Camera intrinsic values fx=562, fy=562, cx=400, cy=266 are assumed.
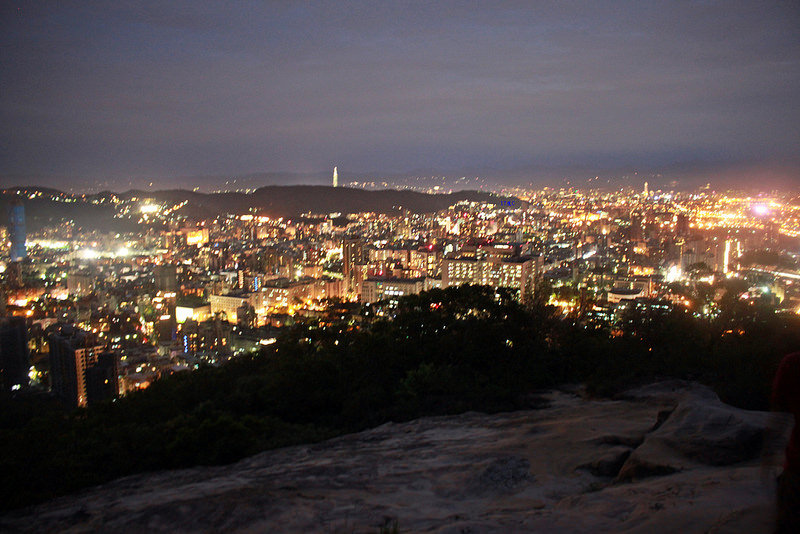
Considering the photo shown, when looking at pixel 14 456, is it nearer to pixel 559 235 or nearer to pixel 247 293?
pixel 247 293

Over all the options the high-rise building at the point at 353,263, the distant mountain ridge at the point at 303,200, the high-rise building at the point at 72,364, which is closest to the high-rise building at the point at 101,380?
the high-rise building at the point at 72,364

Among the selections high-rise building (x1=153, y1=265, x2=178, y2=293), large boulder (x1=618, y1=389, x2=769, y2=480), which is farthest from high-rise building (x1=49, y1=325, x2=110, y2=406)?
high-rise building (x1=153, y1=265, x2=178, y2=293)

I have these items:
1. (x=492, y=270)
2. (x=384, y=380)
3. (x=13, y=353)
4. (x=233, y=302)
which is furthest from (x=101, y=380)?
(x=492, y=270)

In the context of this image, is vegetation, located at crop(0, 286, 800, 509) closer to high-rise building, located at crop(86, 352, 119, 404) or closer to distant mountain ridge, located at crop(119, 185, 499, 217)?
high-rise building, located at crop(86, 352, 119, 404)

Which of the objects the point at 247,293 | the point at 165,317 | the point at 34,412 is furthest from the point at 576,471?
the point at 247,293

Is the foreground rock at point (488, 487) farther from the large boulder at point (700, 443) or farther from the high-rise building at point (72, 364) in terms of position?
the high-rise building at point (72, 364)

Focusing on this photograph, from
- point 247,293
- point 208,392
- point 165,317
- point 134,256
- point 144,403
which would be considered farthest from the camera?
point 134,256

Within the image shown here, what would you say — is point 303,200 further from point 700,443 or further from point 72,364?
point 700,443
